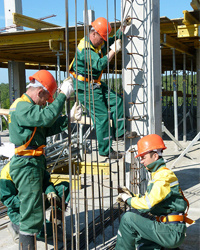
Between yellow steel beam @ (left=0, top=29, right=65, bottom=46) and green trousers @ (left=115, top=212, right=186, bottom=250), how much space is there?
616 centimetres

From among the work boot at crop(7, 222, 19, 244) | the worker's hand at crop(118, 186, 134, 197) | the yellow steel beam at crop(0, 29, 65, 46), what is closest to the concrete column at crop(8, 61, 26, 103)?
the yellow steel beam at crop(0, 29, 65, 46)

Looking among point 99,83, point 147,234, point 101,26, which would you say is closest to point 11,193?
point 147,234

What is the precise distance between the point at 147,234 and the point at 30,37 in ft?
22.8

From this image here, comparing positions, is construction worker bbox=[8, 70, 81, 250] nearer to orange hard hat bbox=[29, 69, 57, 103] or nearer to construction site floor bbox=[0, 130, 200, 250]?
orange hard hat bbox=[29, 69, 57, 103]

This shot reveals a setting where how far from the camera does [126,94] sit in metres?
4.88

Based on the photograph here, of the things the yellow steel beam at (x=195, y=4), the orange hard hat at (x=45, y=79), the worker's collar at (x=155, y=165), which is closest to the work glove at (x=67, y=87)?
the orange hard hat at (x=45, y=79)

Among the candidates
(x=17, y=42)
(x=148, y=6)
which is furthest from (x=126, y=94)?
(x=17, y=42)

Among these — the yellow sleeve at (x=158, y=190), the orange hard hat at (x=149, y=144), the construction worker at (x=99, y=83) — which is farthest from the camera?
the construction worker at (x=99, y=83)

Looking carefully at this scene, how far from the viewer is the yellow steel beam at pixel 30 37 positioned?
8462mm

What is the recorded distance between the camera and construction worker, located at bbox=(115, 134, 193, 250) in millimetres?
3029

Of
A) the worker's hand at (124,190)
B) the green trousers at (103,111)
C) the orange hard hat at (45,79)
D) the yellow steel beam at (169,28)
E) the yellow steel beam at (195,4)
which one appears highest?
the yellow steel beam at (195,4)

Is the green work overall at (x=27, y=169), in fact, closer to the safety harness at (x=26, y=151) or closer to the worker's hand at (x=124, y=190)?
the safety harness at (x=26, y=151)

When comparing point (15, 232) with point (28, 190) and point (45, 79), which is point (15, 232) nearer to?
point (28, 190)

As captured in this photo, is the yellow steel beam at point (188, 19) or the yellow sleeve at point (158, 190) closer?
the yellow sleeve at point (158, 190)
